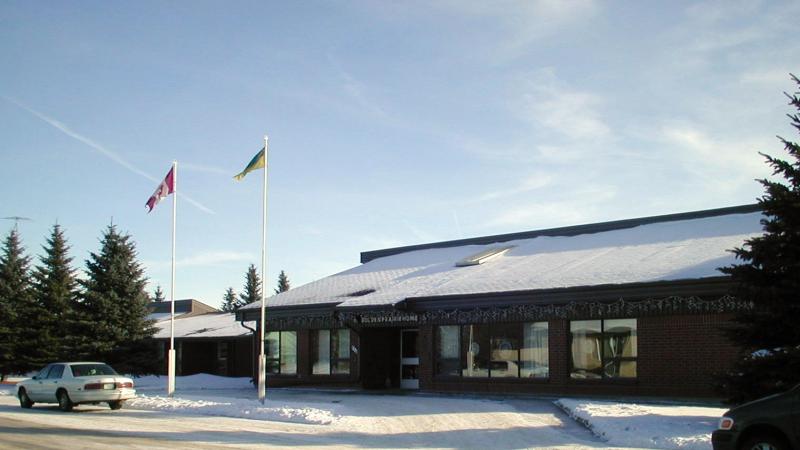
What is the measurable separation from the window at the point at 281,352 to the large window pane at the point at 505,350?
10187mm

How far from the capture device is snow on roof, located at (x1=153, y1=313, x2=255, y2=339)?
41.2 metres

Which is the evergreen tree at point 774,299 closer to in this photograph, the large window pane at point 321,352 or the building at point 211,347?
the large window pane at point 321,352

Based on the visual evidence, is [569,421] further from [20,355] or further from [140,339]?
[20,355]

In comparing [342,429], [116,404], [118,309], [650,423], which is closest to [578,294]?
[650,423]

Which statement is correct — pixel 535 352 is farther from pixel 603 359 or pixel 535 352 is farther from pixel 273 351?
pixel 273 351

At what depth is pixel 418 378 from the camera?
94.0ft

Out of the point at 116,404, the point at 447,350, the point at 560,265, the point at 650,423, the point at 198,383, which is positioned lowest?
the point at 198,383

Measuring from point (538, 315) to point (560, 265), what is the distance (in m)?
2.67

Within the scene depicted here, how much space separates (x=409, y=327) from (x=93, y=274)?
17.9 meters

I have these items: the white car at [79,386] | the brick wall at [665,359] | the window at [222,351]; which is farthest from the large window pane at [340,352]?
the window at [222,351]

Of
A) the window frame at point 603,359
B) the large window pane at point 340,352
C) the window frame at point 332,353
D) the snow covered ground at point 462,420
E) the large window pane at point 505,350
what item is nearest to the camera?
the snow covered ground at point 462,420

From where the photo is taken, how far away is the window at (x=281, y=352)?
3303 cm

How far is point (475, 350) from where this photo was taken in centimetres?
2600

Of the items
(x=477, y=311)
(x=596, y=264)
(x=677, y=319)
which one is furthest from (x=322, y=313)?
(x=677, y=319)
